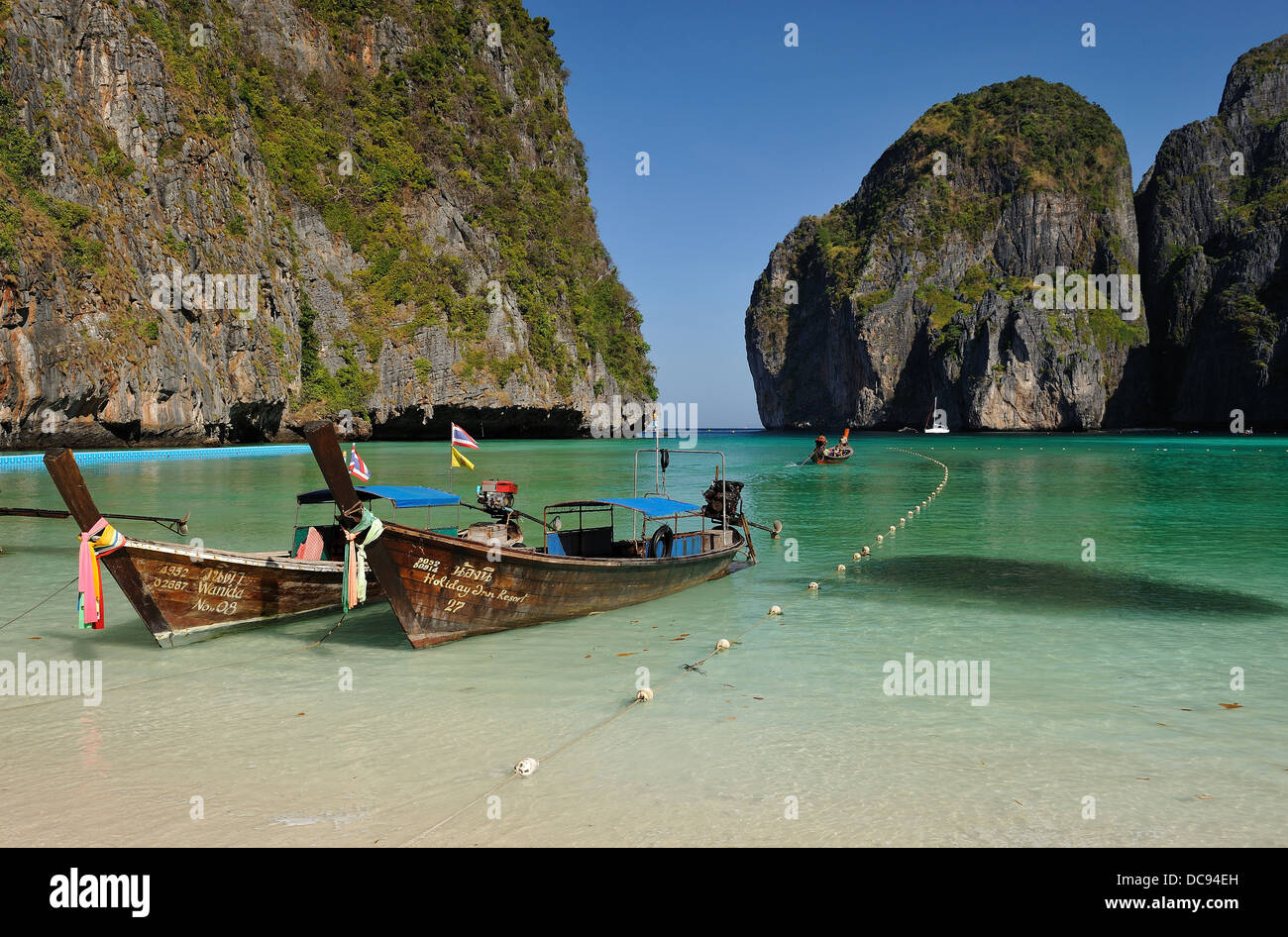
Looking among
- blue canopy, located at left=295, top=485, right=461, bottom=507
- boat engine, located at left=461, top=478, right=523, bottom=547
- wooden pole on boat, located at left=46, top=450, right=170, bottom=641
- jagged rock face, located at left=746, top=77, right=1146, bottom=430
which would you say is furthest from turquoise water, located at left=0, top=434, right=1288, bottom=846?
jagged rock face, located at left=746, top=77, right=1146, bottom=430

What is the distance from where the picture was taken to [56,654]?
936cm

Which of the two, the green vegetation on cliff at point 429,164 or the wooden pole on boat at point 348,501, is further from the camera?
the green vegetation on cliff at point 429,164

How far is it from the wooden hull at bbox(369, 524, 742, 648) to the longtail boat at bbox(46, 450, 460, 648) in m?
1.91

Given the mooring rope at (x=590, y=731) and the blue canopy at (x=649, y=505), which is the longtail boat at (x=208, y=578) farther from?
the mooring rope at (x=590, y=731)

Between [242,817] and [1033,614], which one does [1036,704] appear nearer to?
[1033,614]

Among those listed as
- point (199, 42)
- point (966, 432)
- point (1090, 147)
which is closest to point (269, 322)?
point (199, 42)

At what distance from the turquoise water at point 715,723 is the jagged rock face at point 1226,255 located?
329ft

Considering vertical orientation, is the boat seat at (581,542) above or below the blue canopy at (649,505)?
below

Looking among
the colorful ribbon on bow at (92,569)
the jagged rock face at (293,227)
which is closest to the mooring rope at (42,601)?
the colorful ribbon on bow at (92,569)

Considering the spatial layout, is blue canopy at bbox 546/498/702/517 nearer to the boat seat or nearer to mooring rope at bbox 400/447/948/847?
the boat seat

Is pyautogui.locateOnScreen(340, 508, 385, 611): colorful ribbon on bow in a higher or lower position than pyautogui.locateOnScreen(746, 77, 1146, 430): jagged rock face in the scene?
lower

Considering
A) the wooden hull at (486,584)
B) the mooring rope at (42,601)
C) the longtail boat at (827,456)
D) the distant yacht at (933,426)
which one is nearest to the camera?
the wooden hull at (486,584)

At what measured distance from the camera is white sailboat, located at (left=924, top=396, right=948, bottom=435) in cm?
11394

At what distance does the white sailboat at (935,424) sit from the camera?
113938 millimetres
